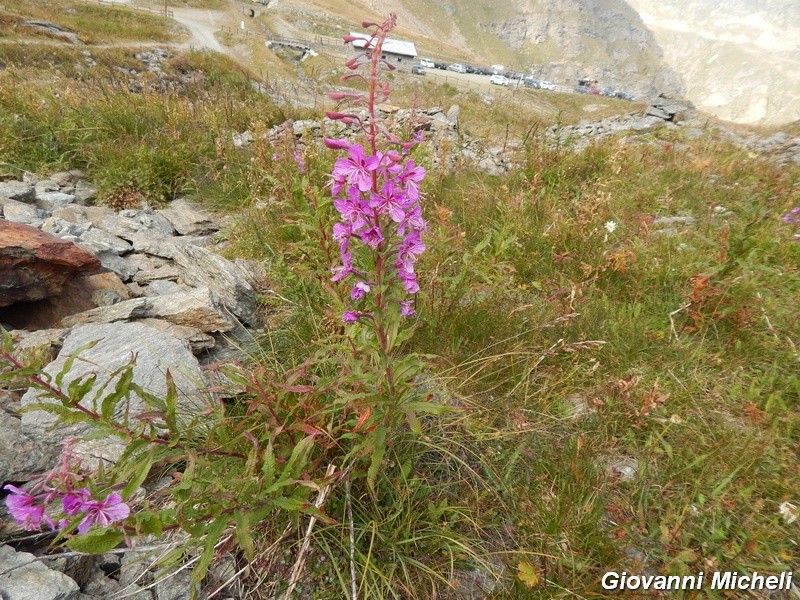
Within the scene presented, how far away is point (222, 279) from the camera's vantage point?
3.95m

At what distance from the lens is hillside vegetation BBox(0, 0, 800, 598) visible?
2.11 m

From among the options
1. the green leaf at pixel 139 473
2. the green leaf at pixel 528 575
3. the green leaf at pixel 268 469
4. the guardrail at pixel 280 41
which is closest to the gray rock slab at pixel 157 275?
the green leaf at pixel 139 473

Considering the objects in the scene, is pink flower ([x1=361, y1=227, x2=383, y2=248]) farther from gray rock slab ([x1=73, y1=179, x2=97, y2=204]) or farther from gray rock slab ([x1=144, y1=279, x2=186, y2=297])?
gray rock slab ([x1=73, y1=179, x2=97, y2=204])

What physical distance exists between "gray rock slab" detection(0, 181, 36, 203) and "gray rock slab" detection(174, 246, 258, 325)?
272cm

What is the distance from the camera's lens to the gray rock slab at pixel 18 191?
5182mm

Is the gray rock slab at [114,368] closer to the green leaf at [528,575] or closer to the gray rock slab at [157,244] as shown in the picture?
the gray rock slab at [157,244]

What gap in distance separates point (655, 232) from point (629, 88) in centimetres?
21248

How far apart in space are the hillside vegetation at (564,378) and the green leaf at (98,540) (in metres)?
0.75

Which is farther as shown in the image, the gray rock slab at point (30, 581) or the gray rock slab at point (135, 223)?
Answer: the gray rock slab at point (135, 223)

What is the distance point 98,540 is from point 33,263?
3.08 m

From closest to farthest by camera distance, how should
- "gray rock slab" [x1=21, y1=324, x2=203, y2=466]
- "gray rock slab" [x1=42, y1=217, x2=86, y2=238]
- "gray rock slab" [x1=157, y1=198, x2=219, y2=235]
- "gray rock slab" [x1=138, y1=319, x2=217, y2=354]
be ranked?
"gray rock slab" [x1=21, y1=324, x2=203, y2=466], "gray rock slab" [x1=138, y1=319, x2=217, y2=354], "gray rock slab" [x1=42, y1=217, x2=86, y2=238], "gray rock slab" [x1=157, y1=198, x2=219, y2=235]

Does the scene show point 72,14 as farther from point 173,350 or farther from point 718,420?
point 718,420

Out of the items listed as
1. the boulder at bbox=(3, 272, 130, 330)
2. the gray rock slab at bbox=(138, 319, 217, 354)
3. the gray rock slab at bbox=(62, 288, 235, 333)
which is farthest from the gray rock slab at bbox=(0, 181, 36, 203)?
the gray rock slab at bbox=(138, 319, 217, 354)

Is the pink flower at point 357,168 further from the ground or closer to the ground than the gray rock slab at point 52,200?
further from the ground
